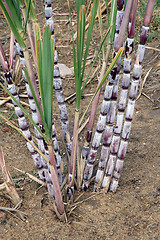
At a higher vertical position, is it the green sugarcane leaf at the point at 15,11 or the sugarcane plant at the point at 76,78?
the green sugarcane leaf at the point at 15,11

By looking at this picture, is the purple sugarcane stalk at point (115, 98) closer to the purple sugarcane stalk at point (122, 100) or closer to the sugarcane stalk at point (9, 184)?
the purple sugarcane stalk at point (122, 100)

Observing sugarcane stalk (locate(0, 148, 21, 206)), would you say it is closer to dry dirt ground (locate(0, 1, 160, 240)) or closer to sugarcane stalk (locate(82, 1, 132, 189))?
dry dirt ground (locate(0, 1, 160, 240))

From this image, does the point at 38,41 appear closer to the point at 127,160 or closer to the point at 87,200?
the point at 87,200

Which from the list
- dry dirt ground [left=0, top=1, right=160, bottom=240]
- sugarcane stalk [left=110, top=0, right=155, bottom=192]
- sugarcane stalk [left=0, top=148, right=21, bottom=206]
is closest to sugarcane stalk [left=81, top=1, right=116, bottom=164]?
sugarcane stalk [left=110, top=0, right=155, bottom=192]

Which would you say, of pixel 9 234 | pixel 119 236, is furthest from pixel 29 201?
pixel 119 236

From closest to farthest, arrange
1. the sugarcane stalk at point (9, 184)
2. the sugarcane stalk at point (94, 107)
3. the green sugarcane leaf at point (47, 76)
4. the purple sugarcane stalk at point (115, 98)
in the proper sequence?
the green sugarcane leaf at point (47, 76)
the purple sugarcane stalk at point (115, 98)
the sugarcane stalk at point (94, 107)
the sugarcane stalk at point (9, 184)

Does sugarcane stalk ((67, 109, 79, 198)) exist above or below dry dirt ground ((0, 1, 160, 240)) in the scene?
above

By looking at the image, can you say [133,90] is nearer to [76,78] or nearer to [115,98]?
[115,98]

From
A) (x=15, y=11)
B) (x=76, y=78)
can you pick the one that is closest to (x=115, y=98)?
(x=76, y=78)

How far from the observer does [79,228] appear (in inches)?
52.7

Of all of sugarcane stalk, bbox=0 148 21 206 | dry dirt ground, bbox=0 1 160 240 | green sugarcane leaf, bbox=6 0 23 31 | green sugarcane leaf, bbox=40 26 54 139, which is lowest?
dry dirt ground, bbox=0 1 160 240

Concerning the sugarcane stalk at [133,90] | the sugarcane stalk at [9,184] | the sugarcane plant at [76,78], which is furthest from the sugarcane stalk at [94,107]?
the sugarcane stalk at [9,184]

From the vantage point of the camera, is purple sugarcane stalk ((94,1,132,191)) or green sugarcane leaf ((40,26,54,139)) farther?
purple sugarcane stalk ((94,1,132,191))

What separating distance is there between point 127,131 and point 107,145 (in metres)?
0.12
